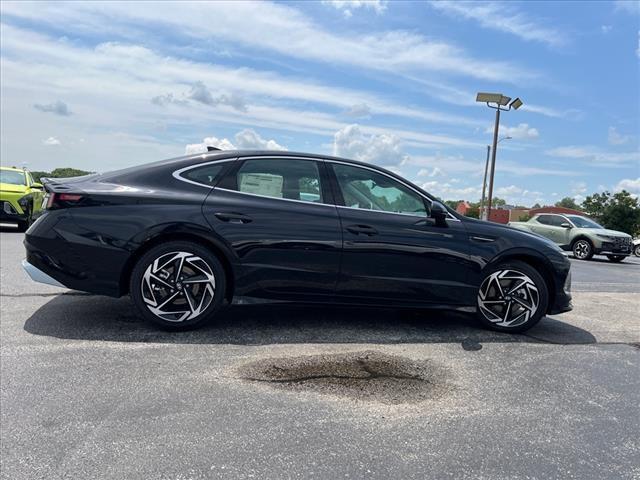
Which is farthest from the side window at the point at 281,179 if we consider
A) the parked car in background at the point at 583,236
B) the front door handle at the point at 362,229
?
the parked car in background at the point at 583,236

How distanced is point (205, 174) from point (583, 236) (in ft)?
48.3

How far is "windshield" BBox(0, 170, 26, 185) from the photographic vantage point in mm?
12188

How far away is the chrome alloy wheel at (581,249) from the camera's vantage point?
15.5m

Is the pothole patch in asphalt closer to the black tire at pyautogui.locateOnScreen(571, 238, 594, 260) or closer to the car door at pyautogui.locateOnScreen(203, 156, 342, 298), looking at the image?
the car door at pyautogui.locateOnScreen(203, 156, 342, 298)

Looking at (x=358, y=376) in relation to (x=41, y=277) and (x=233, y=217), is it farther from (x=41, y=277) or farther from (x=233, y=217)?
(x=41, y=277)

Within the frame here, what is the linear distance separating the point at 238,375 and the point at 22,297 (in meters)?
2.98

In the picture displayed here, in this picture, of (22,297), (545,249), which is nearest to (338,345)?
(545,249)

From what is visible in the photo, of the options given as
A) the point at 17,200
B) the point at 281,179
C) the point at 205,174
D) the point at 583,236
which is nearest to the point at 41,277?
the point at 205,174

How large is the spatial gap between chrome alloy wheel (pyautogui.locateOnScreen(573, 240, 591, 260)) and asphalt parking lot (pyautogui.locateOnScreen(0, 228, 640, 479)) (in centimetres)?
1213

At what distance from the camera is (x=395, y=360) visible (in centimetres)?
361

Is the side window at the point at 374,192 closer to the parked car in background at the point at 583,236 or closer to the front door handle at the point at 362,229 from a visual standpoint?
the front door handle at the point at 362,229

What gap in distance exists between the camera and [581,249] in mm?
15656

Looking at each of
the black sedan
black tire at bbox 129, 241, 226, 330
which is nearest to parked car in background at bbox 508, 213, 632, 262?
the black sedan

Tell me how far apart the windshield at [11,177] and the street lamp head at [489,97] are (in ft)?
77.3
